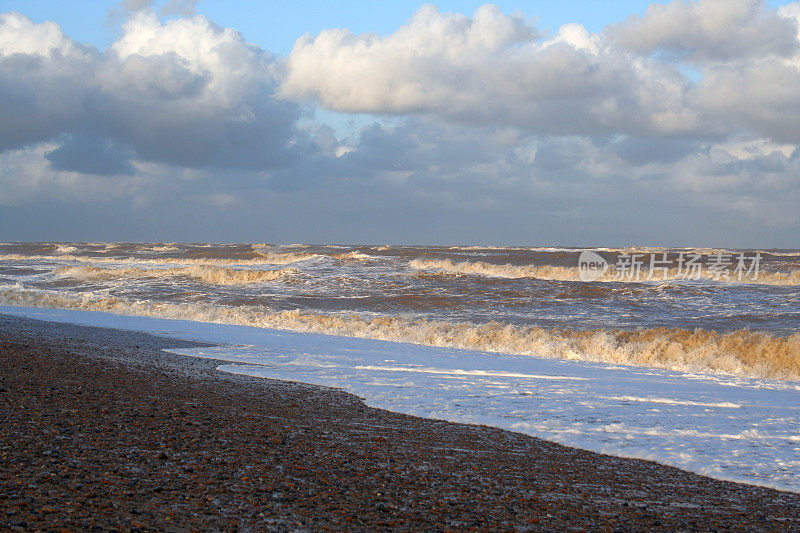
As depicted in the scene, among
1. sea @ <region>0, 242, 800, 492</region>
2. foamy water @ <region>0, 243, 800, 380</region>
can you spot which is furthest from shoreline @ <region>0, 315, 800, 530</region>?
foamy water @ <region>0, 243, 800, 380</region>

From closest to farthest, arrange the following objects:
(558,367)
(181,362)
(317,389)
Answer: (317,389), (181,362), (558,367)

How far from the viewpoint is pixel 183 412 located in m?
6.44

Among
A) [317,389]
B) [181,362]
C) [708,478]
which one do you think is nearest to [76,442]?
[317,389]

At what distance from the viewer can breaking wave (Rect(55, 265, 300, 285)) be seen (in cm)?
3312

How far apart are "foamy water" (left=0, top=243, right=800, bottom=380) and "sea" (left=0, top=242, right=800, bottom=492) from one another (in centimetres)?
7

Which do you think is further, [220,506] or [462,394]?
[462,394]

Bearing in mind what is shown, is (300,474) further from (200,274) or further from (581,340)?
(200,274)

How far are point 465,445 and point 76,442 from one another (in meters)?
3.29

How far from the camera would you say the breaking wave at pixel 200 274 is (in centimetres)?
3312

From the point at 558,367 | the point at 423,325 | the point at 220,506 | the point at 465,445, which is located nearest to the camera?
the point at 220,506

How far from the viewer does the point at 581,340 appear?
50.3 ft

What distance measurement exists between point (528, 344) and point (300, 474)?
36.8 feet

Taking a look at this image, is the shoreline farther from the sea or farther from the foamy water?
the foamy water

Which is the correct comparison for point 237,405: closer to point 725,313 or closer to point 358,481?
point 358,481
